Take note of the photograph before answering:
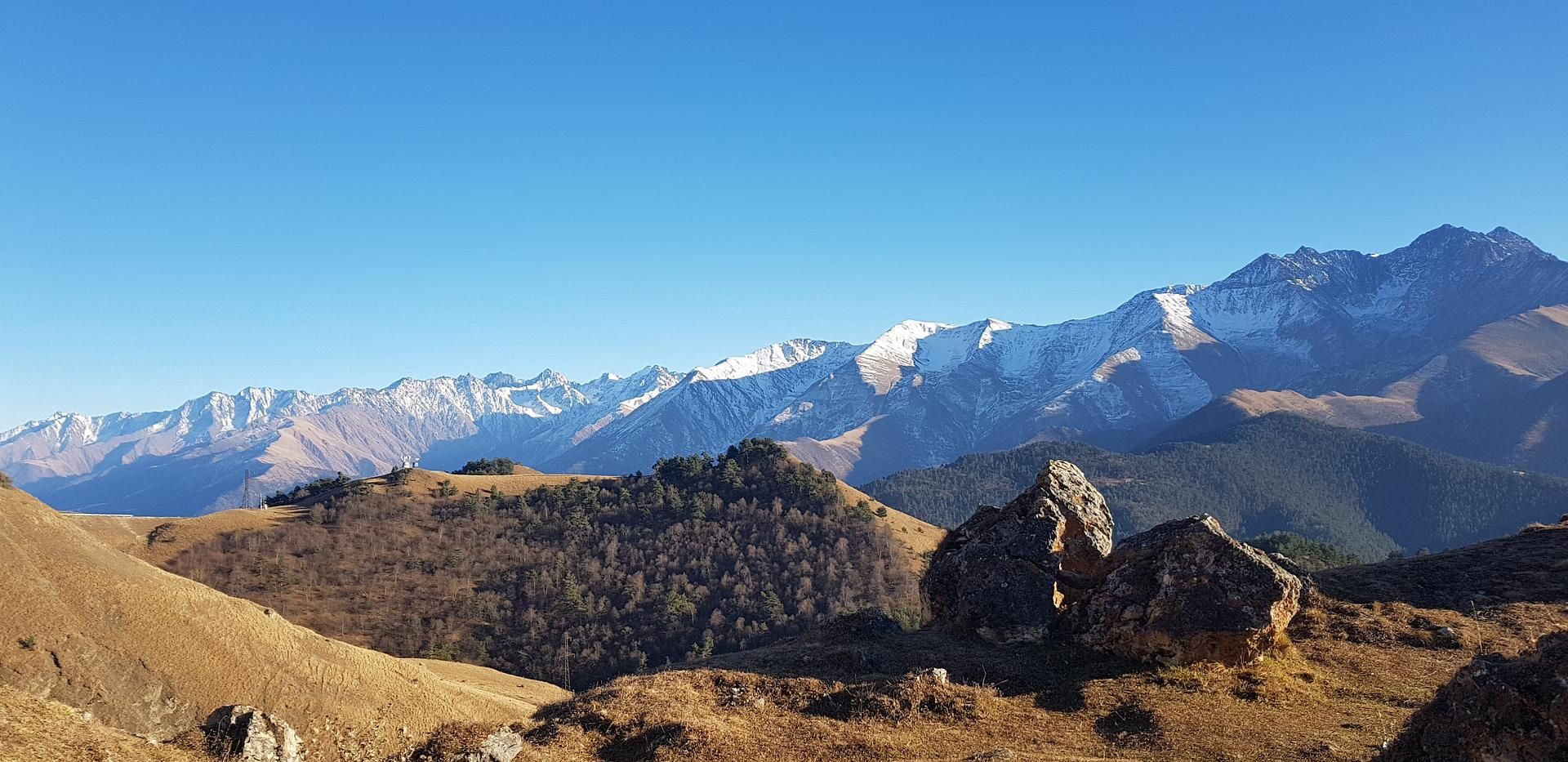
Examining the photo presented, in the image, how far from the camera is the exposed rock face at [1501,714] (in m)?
12.1

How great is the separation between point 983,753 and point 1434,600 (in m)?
21.4

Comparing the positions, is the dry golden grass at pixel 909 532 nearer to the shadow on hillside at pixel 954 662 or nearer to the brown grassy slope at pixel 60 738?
the shadow on hillside at pixel 954 662

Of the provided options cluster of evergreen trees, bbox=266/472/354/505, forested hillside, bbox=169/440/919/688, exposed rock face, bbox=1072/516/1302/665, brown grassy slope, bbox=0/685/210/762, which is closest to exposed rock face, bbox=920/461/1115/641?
exposed rock face, bbox=1072/516/1302/665

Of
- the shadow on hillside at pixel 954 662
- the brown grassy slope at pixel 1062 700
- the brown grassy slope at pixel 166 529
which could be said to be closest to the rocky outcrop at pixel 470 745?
the brown grassy slope at pixel 1062 700

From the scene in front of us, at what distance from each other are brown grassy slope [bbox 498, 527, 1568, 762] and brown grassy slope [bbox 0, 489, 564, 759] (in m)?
4.72

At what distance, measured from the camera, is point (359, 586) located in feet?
352

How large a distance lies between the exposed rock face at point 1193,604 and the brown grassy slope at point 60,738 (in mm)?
22776

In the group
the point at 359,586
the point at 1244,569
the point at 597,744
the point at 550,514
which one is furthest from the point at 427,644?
the point at 1244,569

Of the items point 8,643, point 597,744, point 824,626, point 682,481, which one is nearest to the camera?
point 8,643

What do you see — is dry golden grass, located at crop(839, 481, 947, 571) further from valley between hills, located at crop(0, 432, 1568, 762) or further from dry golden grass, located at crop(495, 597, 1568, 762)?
dry golden grass, located at crop(495, 597, 1568, 762)

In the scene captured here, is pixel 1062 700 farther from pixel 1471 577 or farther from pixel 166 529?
pixel 166 529

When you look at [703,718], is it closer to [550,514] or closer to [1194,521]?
[1194,521]

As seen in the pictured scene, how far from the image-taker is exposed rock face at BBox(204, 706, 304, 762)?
17297 millimetres

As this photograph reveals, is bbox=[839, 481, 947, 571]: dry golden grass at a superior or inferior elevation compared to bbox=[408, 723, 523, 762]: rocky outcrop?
inferior
